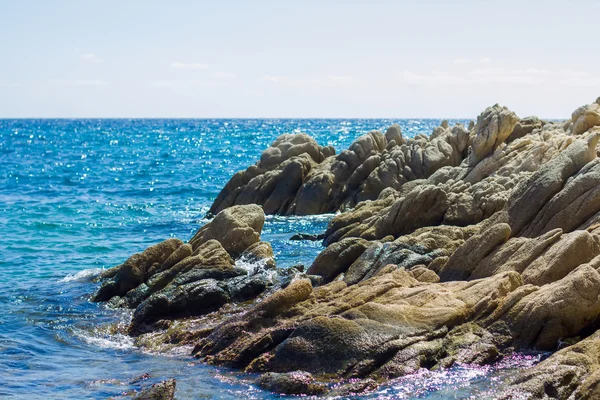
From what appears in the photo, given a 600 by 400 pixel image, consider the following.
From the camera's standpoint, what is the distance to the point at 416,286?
1923cm

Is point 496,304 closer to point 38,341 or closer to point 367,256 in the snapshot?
point 367,256

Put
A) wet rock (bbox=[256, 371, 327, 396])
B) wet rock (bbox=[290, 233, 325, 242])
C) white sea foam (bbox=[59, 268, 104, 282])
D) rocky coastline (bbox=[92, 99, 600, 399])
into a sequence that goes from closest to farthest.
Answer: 1. wet rock (bbox=[256, 371, 327, 396])
2. rocky coastline (bbox=[92, 99, 600, 399])
3. white sea foam (bbox=[59, 268, 104, 282])
4. wet rock (bbox=[290, 233, 325, 242])

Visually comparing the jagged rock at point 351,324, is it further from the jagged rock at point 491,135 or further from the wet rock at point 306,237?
the jagged rock at point 491,135

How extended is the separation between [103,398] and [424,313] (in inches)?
288

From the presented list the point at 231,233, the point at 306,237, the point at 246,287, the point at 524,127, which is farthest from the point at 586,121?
the point at 246,287

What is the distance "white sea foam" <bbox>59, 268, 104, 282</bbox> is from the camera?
29.6 meters

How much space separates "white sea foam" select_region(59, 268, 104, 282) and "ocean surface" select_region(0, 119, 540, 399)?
0.54 ft

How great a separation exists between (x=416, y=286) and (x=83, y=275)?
16.0m

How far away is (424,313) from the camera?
1712cm

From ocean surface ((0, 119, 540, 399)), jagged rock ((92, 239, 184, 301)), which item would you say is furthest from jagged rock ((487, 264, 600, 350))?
jagged rock ((92, 239, 184, 301))

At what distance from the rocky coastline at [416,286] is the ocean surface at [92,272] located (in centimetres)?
72

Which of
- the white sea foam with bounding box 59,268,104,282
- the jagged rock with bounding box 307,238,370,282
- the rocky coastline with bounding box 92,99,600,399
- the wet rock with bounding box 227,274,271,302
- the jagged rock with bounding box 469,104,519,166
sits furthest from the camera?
the jagged rock with bounding box 469,104,519,166

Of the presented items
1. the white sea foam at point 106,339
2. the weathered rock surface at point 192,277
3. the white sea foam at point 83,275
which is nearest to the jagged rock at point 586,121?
the weathered rock surface at point 192,277

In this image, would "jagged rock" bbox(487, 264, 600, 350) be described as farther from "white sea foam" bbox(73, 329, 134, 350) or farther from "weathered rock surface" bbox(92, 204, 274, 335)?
"white sea foam" bbox(73, 329, 134, 350)
